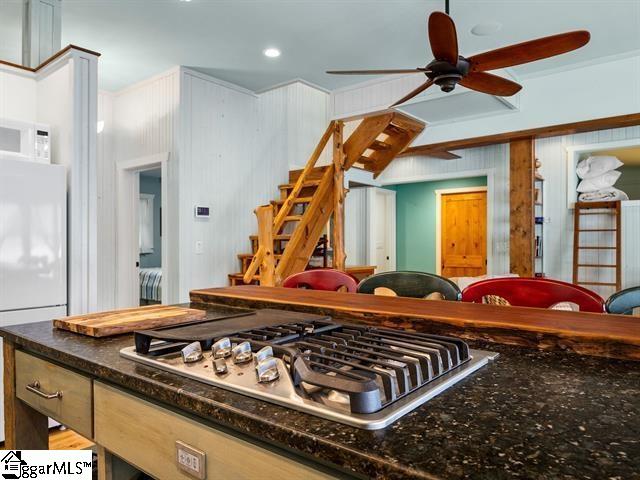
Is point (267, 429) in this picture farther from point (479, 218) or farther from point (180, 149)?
point (479, 218)


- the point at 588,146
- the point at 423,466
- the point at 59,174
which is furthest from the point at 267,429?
the point at 588,146

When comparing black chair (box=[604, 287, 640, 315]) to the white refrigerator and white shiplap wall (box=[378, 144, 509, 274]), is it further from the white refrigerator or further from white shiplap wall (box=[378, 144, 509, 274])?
white shiplap wall (box=[378, 144, 509, 274])

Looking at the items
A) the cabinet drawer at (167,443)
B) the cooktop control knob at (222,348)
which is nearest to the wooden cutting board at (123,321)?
the cabinet drawer at (167,443)

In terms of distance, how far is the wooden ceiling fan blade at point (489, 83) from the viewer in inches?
116

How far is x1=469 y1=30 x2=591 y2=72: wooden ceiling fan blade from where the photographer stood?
2363 mm

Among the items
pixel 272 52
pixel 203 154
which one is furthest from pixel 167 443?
pixel 203 154

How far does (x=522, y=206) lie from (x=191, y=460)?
5242 mm

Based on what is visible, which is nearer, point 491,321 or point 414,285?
point 491,321

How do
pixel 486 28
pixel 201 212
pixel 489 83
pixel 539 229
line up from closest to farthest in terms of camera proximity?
pixel 489 83 < pixel 486 28 < pixel 201 212 < pixel 539 229

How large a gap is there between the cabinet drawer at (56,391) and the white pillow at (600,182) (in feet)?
21.2

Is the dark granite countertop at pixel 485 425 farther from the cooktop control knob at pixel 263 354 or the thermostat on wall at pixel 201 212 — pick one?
the thermostat on wall at pixel 201 212

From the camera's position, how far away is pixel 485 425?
63 cm

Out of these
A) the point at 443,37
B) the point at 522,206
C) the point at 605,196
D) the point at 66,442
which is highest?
the point at 443,37

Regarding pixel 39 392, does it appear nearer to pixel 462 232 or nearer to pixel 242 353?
pixel 242 353
